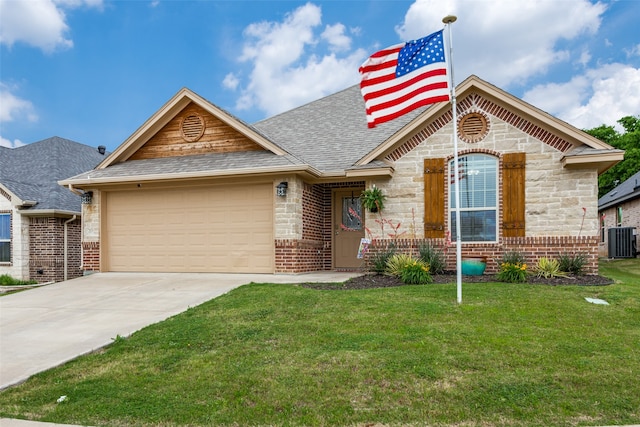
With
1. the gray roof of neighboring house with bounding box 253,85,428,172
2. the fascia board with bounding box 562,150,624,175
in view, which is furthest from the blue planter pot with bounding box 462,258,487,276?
the gray roof of neighboring house with bounding box 253,85,428,172

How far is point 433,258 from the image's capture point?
35.2 ft

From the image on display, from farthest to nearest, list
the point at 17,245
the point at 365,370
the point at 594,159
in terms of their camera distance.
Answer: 1. the point at 17,245
2. the point at 594,159
3. the point at 365,370

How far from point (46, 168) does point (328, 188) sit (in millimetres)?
12245

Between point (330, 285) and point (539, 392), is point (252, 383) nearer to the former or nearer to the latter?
point (539, 392)

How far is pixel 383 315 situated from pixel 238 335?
2057mm

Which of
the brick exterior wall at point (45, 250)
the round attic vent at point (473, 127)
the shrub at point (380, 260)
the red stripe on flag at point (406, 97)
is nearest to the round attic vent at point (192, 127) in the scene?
the shrub at point (380, 260)

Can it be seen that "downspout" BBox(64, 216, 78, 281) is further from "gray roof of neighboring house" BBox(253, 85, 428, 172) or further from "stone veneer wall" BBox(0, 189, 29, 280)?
"gray roof of neighboring house" BBox(253, 85, 428, 172)

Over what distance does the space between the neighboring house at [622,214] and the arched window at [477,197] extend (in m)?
14.4

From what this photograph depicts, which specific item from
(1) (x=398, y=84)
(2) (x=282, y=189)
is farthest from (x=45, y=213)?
(1) (x=398, y=84)

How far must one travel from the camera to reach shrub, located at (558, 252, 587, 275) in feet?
33.1

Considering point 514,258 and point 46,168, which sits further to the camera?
point 46,168

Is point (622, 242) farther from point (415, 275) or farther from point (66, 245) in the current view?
point (66, 245)

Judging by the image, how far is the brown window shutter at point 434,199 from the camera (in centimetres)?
1120

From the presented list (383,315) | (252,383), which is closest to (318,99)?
(383,315)
